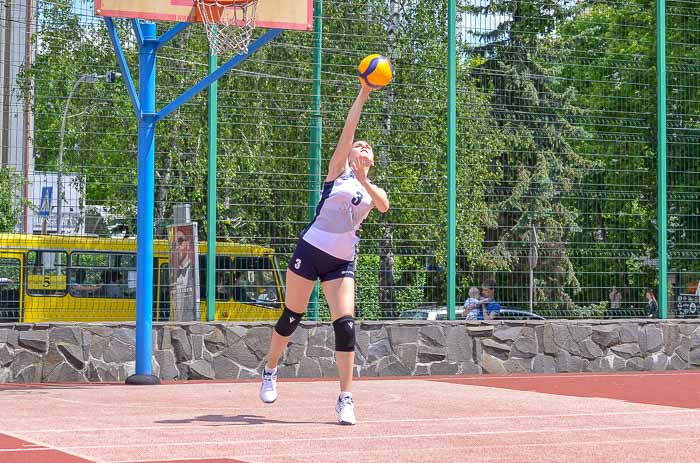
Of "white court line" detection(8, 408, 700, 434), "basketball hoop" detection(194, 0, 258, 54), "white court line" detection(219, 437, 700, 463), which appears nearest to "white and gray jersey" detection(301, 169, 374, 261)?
"white court line" detection(8, 408, 700, 434)

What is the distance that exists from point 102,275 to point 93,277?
1.06ft

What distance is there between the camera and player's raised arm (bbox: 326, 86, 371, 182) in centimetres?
820

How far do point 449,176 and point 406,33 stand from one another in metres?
1.91

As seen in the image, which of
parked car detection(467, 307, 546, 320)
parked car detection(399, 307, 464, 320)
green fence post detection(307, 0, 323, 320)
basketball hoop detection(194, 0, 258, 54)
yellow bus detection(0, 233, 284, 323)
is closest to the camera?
basketball hoop detection(194, 0, 258, 54)

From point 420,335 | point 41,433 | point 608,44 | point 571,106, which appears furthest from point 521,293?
point 41,433

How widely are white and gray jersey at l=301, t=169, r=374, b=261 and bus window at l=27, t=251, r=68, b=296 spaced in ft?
21.0

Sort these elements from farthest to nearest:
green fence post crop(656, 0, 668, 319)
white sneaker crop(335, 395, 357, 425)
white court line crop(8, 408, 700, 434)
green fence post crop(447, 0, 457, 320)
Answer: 1. green fence post crop(656, 0, 668, 319)
2. green fence post crop(447, 0, 457, 320)
3. white sneaker crop(335, 395, 357, 425)
4. white court line crop(8, 408, 700, 434)

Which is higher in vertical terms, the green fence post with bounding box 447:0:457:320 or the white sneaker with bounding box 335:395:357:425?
the green fence post with bounding box 447:0:457:320

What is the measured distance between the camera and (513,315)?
15031 mm

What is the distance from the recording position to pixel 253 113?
13.8 metres

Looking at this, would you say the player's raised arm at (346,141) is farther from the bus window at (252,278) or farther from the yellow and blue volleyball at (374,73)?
the bus window at (252,278)

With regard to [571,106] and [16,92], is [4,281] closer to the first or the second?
[16,92]

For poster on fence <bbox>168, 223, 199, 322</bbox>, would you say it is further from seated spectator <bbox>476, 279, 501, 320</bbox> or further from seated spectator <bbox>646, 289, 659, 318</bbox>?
seated spectator <bbox>646, 289, 659, 318</bbox>

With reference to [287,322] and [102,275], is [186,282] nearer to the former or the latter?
[102,275]
